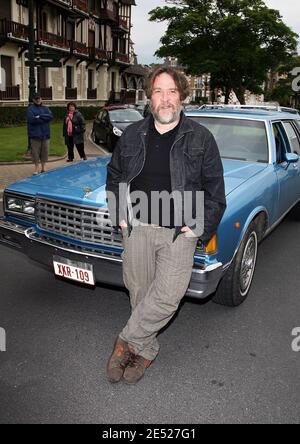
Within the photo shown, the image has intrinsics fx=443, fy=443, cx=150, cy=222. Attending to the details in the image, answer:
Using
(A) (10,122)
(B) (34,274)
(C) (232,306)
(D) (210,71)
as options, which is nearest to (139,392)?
(C) (232,306)

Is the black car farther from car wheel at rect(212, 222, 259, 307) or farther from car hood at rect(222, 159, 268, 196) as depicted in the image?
car wheel at rect(212, 222, 259, 307)

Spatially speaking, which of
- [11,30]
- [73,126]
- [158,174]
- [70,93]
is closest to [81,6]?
[70,93]

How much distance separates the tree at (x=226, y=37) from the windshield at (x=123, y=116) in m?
22.0

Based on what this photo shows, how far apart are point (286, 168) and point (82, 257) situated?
285 cm

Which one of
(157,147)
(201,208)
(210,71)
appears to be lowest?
(201,208)

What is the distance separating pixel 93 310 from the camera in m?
4.04

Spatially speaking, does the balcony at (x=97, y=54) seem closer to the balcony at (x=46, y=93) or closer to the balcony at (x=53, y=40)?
the balcony at (x=53, y=40)

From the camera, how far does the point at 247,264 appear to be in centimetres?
419

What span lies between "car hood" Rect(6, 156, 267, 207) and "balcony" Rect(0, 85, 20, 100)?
2343cm

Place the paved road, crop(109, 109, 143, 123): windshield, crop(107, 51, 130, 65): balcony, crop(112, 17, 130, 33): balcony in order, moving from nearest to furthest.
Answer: the paved road
crop(109, 109, 143, 123): windshield
crop(107, 51, 130, 65): balcony
crop(112, 17, 130, 33): balcony

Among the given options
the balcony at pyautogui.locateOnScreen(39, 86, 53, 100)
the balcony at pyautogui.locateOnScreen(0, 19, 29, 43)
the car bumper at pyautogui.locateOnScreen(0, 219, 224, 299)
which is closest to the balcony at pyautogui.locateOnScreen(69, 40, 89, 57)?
the balcony at pyautogui.locateOnScreen(39, 86, 53, 100)

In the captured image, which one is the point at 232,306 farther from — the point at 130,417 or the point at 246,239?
the point at 130,417

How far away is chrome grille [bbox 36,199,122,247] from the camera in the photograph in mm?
3486

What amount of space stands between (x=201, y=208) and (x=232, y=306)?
1591 millimetres
